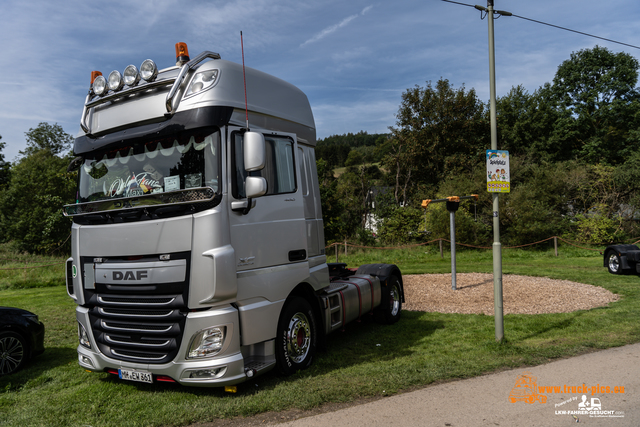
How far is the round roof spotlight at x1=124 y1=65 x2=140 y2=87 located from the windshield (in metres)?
0.75

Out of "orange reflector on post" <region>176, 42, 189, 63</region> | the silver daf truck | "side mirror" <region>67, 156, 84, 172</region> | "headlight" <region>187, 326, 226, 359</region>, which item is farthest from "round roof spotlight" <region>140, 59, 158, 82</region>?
"headlight" <region>187, 326, 226, 359</region>

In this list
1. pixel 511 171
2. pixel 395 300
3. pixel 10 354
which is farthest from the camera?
pixel 511 171

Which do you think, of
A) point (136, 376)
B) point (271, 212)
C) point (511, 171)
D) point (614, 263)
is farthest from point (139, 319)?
point (511, 171)

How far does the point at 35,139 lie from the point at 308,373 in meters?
76.5

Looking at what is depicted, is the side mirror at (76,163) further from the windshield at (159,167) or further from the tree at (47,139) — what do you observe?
the tree at (47,139)

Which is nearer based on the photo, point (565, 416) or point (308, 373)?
point (565, 416)

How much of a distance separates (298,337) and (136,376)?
76.4 inches

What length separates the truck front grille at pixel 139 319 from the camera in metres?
4.66

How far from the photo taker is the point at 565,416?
13.6 feet

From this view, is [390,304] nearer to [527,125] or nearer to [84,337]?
[84,337]

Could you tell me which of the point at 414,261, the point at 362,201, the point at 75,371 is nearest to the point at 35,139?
the point at 362,201

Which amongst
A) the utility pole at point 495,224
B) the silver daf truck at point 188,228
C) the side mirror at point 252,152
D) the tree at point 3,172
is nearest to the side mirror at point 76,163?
the silver daf truck at point 188,228

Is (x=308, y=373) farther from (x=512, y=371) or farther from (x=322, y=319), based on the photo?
(x=512, y=371)

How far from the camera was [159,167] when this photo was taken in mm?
4922
